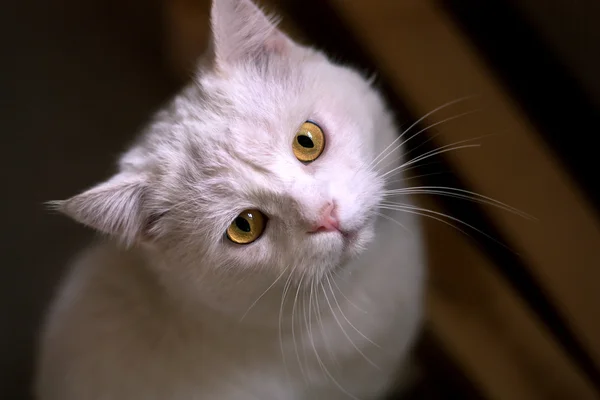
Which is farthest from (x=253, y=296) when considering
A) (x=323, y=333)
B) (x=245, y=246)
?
(x=323, y=333)

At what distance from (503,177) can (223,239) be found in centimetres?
71

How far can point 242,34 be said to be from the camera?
98 centimetres

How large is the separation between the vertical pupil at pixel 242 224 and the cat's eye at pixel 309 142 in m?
0.14

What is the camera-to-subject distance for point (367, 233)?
933 millimetres

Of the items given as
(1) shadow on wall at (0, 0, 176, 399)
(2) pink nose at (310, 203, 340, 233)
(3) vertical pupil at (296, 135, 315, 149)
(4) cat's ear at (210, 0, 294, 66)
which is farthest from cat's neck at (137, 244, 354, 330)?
(1) shadow on wall at (0, 0, 176, 399)

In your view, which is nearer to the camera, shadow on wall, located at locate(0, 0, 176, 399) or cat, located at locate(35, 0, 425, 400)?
cat, located at locate(35, 0, 425, 400)

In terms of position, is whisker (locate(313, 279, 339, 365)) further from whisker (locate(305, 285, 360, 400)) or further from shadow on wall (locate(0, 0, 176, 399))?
shadow on wall (locate(0, 0, 176, 399))

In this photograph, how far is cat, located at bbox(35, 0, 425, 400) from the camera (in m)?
0.89

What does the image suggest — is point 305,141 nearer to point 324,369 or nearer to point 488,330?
point 324,369

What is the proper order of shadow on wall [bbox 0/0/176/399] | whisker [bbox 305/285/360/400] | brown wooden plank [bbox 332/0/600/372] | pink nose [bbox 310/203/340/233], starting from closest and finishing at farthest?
pink nose [bbox 310/203/340/233] < whisker [bbox 305/285/360/400] < brown wooden plank [bbox 332/0/600/372] < shadow on wall [bbox 0/0/176/399]

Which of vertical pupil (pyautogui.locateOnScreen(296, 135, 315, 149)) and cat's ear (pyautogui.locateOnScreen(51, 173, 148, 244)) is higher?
vertical pupil (pyautogui.locateOnScreen(296, 135, 315, 149))

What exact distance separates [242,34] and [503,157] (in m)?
0.68

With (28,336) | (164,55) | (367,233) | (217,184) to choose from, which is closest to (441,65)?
(367,233)

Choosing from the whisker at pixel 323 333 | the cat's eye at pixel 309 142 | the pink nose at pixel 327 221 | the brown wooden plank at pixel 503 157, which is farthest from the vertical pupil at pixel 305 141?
the brown wooden plank at pixel 503 157
